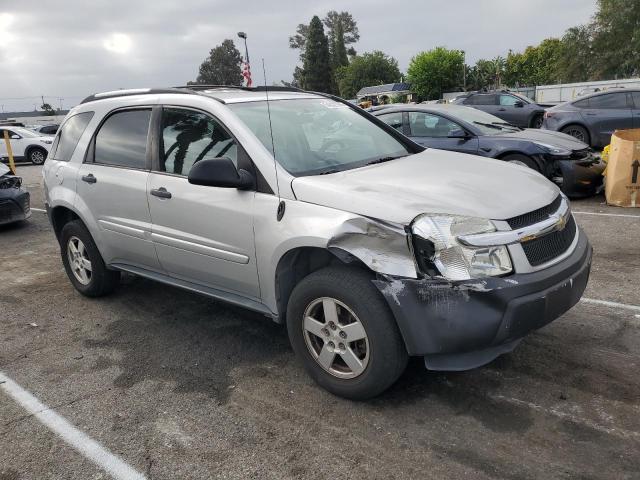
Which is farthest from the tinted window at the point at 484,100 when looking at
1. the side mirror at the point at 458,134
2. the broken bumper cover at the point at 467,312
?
the broken bumper cover at the point at 467,312

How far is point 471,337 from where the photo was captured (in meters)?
2.69

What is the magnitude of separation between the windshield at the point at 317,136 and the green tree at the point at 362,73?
91.0m

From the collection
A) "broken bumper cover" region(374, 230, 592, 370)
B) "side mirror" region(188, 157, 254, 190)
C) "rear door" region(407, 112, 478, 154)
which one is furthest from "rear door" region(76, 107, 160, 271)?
"rear door" region(407, 112, 478, 154)

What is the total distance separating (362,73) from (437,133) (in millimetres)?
89250

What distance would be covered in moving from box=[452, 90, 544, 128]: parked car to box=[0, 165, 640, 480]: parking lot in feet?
43.8

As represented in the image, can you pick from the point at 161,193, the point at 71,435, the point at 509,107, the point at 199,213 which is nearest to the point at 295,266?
the point at 199,213

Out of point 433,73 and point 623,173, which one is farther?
point 433,73

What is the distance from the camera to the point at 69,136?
4.98 metres

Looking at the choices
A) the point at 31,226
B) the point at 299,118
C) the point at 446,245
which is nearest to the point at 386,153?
the point at 299,118

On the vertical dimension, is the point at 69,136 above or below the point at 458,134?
above

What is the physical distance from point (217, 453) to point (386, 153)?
2300 mm

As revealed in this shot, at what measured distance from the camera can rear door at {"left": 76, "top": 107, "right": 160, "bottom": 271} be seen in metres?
4.12

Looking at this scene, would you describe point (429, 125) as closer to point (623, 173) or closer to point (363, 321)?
point (623, 173)

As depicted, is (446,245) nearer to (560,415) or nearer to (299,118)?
(560,415)
